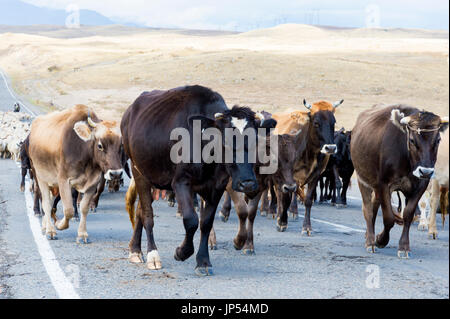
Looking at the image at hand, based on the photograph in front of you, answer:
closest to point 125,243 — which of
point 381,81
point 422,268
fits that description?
point 422,268

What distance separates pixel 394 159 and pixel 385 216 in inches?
31.0

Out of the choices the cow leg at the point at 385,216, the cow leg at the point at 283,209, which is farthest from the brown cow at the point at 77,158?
the cow leg at the point at 385,216

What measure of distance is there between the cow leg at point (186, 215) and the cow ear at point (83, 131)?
3112 millimetres

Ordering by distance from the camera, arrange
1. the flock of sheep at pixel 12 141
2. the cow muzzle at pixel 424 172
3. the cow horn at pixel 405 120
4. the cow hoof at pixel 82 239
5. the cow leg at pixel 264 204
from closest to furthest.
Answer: the cow muzzle at pixel 424 172 → the cow horn at pixel 405 120 → the cow hoof at pixel 82 239 → the cow leg at pixel 264 204 → the flock of sheep at pixel 12 141

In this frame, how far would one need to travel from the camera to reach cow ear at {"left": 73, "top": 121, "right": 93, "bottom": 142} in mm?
11719

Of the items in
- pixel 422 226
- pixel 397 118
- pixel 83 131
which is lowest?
pixel 422 226

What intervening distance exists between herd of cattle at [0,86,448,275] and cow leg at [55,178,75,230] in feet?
0.06

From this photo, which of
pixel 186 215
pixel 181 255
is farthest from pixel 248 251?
pixel 186 215

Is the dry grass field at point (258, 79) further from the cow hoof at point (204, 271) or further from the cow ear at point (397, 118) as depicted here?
the cow hoof at point (204, 271)

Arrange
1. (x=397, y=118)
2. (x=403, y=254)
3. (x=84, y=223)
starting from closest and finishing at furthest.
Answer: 1. (x=403, y=254)
2. (x=397, y=118)
3. (x=84, y=223)

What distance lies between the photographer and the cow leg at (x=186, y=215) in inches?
345

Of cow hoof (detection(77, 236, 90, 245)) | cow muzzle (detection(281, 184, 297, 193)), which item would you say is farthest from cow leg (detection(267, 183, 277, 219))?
cow hoof (detection(77, 236, 90, 245))

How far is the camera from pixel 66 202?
11539 millimetres

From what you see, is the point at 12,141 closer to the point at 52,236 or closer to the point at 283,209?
the point at 52,236
